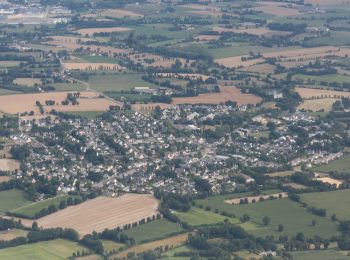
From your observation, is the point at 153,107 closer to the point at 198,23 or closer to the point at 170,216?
the point at 170,216

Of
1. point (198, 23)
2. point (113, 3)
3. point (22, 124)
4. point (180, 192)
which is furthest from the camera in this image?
point (113, 3)

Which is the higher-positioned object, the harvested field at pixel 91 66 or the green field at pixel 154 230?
the green field at pixel 154 230

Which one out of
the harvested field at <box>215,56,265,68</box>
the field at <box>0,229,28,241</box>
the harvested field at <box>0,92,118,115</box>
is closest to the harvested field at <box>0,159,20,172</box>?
the field at <box>0,229,28,241</box>

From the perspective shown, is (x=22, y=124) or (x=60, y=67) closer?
(x=22, y=124)

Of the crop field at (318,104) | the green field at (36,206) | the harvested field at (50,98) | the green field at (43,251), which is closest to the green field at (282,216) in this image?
the green field at (36,206)

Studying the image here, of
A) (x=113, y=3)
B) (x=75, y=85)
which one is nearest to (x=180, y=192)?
(x=75, y=85)

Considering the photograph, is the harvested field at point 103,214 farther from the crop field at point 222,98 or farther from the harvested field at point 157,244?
the crop field at point 222,98

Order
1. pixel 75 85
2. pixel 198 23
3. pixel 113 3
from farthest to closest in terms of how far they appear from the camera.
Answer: pixel 113 3
pixel 198 23
pixel 75 85
